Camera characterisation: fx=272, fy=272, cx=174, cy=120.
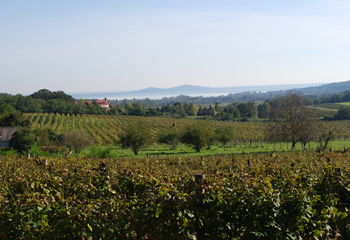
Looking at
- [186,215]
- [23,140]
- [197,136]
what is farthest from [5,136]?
[186,215]

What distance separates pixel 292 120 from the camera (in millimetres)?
32312

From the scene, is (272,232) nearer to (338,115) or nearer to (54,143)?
(54,143)

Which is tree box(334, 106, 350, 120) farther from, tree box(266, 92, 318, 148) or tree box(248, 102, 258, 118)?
tree box(266, 92, 318, 148)

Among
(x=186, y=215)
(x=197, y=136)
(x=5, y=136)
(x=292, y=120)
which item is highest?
(x=186, y=215)

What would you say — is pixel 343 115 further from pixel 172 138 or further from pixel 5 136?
pixel 5 136

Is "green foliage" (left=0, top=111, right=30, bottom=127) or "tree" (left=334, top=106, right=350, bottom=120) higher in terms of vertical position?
"green foliage" (left=0, top=111, right=30, bottom=127)

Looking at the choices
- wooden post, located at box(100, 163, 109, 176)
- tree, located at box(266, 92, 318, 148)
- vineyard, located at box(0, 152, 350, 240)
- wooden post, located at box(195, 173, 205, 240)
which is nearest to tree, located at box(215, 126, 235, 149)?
tree, located at box(266, 92, 318, 148)

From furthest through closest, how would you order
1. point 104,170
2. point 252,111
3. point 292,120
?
point 252,111, point 292,120, point 104,170

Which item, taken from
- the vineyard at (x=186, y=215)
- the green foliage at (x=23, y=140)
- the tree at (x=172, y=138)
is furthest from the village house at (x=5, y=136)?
the vineyard at (x=186, y=215)

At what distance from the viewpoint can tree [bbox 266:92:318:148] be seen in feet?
103

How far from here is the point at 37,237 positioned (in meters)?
4.61

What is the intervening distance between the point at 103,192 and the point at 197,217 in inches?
94.3

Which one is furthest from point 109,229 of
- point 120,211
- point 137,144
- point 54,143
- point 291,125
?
point 54,143

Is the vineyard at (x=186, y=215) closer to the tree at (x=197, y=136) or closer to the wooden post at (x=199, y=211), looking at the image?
the wooden post at (x=199, y=211)
